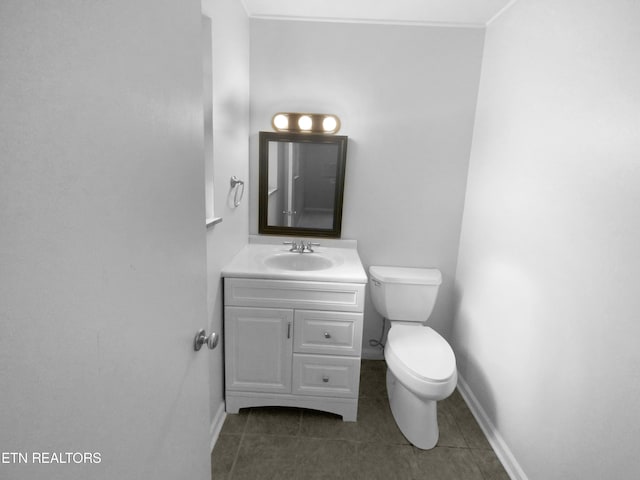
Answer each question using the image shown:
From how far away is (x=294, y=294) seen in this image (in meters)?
1.85

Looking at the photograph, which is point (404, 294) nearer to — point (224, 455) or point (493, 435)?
point (493, 435)

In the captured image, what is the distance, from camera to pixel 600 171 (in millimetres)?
1189

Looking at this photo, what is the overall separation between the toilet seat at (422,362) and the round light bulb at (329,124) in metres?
1.33

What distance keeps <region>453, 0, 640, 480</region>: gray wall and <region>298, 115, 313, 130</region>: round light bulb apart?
108 centimetres

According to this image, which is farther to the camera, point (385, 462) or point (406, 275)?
point (406, 275)

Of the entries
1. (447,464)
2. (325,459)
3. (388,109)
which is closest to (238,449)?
(325,459)

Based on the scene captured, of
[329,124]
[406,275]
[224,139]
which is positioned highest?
[329,124]

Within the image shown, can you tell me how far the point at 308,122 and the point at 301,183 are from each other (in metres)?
0.40

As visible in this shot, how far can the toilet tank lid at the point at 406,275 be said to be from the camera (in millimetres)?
2162

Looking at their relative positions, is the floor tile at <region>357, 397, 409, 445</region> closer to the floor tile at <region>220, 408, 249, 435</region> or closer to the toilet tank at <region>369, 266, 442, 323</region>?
the toilet tank at <region>369, 266, 442, 323</region>

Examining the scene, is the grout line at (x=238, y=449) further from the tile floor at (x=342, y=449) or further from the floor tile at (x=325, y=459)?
the floor tile at (x=325, y=459)

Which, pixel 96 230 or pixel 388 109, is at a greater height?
pixel 388 109

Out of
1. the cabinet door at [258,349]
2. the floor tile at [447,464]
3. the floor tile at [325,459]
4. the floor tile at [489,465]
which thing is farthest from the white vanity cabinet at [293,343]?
the floor tile at [489,465]

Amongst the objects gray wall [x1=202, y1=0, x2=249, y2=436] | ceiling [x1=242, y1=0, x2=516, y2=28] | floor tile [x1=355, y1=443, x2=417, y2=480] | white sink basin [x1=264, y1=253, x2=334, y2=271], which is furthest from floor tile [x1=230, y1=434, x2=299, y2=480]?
ceiling [x1=242, y1=0, x2=516, y2=28]
